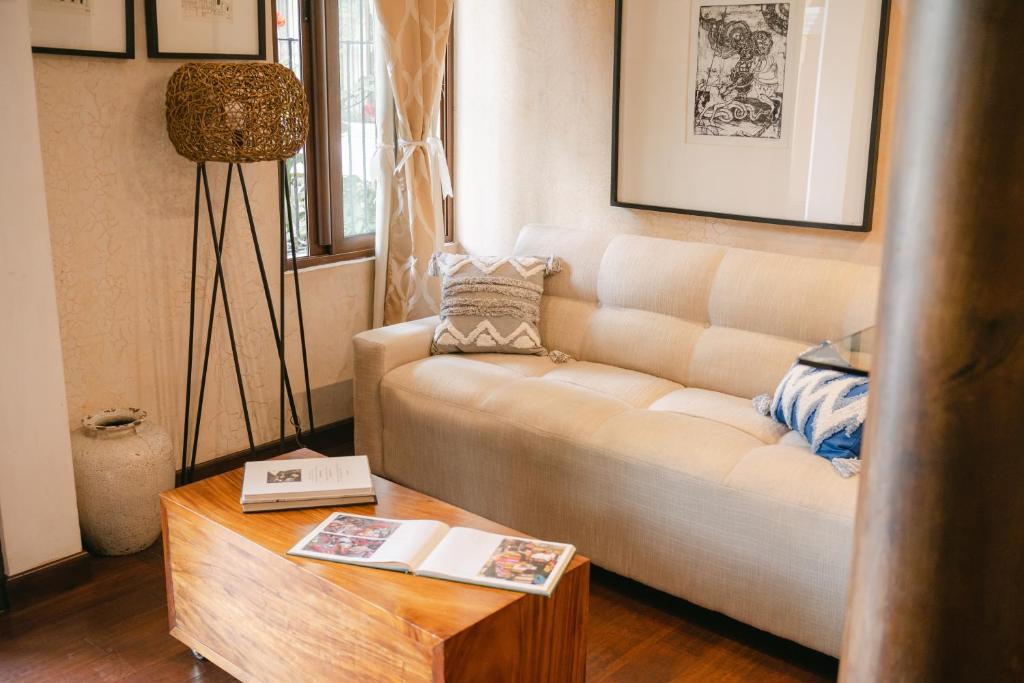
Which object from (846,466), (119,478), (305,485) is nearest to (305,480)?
(305,485)

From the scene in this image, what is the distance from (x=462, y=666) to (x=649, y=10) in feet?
8.47

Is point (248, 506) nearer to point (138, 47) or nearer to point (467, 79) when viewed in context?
point (138, 47)

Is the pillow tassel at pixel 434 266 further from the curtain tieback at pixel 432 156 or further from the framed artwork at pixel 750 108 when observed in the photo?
the framed artwork at pixel 750 108

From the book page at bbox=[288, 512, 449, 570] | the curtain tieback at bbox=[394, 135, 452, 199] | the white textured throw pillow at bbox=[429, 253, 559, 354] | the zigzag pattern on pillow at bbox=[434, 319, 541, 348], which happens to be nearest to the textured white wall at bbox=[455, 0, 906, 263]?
the curtain tieback at bbox=[394, 135, 452, 199]

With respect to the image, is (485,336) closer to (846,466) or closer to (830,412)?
(830,412)

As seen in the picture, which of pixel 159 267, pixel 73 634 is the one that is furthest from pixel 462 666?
pixel 159 267

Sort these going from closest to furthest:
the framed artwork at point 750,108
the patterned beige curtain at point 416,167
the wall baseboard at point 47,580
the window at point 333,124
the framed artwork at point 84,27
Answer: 1. the wall baseboard at point 47,580
2. the framed artwork at point 84,27
3. the framed artwork at point 750,108
4. the window at point 333,124
5. the patterned beige curtain at point 416,167

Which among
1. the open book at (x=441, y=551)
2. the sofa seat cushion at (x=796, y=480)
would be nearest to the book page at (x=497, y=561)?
the open book at (x=441, y=551)

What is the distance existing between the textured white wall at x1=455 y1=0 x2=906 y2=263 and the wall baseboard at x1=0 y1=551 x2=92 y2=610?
2153mm

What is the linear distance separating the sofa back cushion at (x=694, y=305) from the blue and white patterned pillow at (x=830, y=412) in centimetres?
32

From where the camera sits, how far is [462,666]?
181cm

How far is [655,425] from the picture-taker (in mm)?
2736

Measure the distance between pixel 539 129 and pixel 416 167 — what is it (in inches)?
21.2

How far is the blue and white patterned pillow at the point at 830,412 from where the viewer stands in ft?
8.02
